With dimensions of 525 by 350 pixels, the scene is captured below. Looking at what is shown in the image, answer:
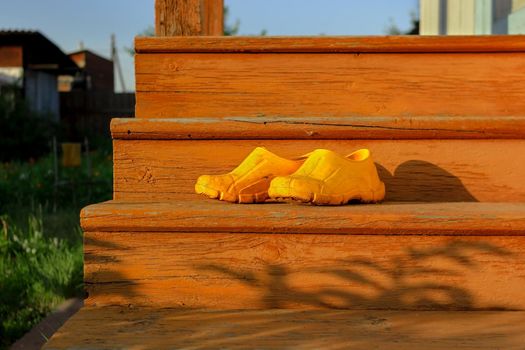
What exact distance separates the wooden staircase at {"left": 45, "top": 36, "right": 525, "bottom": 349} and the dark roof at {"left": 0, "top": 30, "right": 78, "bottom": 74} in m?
14.2

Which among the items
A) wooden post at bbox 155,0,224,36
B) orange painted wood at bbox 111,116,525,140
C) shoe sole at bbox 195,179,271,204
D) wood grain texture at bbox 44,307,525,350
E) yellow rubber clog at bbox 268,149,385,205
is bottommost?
wood grain texture at bbox 44,307,525,350

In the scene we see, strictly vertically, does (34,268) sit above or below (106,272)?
below

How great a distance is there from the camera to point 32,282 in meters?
3.84

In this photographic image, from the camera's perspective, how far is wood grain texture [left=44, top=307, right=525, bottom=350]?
4.73 ft

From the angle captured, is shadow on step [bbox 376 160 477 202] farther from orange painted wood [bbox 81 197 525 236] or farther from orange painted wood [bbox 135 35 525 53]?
orange painted wood [bbox 135 35 525 53]

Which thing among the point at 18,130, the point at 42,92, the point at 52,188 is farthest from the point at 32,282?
the point at 42,92

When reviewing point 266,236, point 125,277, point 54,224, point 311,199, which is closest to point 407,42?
point 311,199

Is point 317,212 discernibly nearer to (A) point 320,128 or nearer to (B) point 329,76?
(A) point 320,128

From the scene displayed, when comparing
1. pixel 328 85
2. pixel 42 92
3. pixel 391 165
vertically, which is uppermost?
pixel 42 92

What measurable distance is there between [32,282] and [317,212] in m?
2.68

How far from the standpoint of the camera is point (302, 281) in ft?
5.65

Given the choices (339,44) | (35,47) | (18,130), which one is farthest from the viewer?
(35,47)

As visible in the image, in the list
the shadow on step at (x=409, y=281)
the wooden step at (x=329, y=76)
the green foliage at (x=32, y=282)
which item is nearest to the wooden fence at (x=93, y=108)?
the green foliage at (x=32, y=282)

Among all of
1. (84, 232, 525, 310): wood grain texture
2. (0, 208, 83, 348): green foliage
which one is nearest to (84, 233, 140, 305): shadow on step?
(84, 232, 525, 310): wood grain texture
